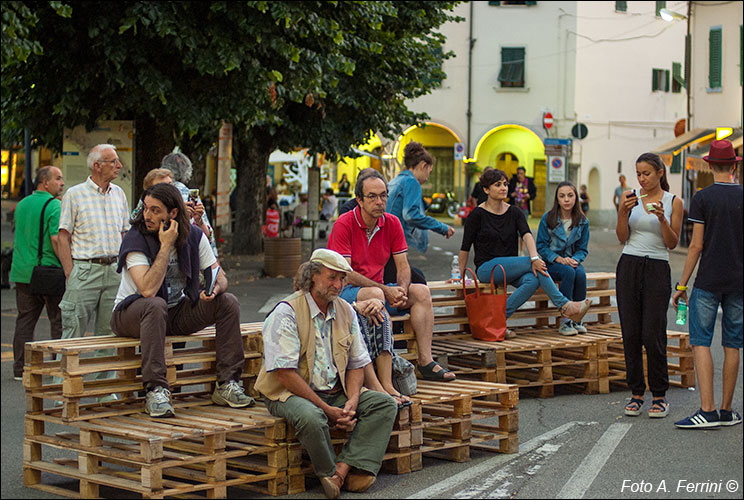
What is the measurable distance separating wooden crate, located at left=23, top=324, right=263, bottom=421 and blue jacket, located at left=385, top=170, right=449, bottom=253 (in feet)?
7.66

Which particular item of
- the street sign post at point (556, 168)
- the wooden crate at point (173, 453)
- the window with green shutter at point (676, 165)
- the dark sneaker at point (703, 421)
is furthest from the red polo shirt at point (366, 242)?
the window with green shutter at point (676, 165)

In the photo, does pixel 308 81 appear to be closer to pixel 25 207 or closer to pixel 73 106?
pixel 73 106

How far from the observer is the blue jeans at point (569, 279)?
10578 millimetres

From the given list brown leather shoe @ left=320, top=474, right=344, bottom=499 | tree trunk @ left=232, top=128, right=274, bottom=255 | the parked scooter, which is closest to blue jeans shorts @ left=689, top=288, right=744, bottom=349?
brown leather shoe @ left=320, top=474, right=344, bottom=499

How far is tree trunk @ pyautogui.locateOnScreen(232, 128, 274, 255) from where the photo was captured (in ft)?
84.6

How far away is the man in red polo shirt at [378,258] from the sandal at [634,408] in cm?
144

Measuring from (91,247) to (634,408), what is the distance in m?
4.49

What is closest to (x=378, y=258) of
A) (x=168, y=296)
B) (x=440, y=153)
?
(x=168, y=296)

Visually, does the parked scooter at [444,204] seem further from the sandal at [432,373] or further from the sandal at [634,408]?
the sandal at [432,373]

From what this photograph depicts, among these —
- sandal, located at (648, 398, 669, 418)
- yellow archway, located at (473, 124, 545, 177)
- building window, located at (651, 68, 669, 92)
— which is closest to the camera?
sandal, located at (648, 398, 669, 418)

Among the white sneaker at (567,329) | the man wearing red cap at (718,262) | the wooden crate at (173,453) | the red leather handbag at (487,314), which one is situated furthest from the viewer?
the white sneaker at (567,329)

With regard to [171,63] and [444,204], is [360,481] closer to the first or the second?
[171,63]

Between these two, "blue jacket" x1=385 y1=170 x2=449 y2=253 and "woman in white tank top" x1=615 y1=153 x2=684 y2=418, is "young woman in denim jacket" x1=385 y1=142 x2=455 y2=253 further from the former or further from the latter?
"woman in white tank top" x1=615 y1=153 x2=684 y2=418

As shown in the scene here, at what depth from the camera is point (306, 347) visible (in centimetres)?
688
